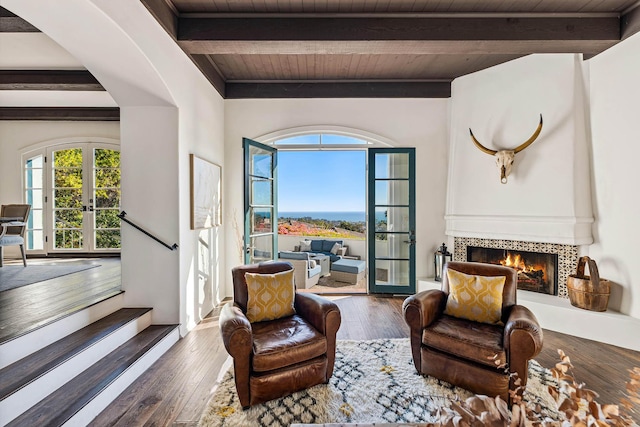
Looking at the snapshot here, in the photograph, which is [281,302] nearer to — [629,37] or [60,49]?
[60,49]

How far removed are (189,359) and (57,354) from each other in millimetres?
975

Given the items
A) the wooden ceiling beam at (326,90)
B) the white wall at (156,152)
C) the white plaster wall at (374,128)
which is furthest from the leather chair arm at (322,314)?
the wooden ceiling beam at (326,90)

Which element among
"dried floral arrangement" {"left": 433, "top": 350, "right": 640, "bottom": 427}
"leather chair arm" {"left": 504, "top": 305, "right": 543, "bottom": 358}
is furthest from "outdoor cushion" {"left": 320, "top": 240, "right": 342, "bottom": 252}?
"dried floral arrangement" {"left": 433, "top": 350, "right": 640, "bottom": 427}

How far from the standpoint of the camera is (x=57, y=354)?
221 centimetres

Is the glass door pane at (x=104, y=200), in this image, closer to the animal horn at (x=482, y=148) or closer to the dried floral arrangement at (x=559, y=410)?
the animal horn at (x=482, y=148)

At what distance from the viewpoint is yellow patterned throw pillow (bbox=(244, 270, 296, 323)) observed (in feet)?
8.30

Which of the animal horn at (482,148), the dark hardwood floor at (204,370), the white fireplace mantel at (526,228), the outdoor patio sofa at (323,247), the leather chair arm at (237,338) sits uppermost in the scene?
the animal horn at (482,148)

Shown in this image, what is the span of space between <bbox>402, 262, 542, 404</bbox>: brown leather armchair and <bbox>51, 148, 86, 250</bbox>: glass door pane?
6408 mm

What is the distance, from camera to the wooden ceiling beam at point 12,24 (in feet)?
8.69

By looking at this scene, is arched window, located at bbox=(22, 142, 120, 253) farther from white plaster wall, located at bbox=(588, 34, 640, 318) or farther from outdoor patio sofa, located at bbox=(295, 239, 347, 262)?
white plaster wall, located at bbox=(588, 34, 640, 318)

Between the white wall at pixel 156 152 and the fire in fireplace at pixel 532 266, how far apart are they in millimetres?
3951

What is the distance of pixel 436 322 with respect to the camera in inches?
99.5

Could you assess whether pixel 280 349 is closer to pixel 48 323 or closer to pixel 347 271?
pixel 48 323

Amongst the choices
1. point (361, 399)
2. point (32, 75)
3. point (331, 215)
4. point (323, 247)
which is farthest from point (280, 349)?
point (331, 215)
